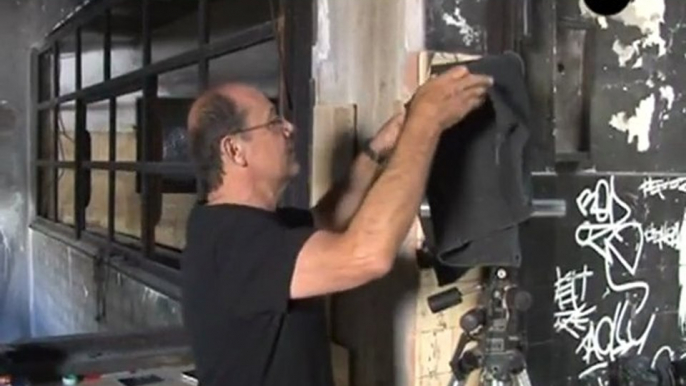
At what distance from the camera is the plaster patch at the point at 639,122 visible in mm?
2100

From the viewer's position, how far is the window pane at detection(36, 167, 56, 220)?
583 cm

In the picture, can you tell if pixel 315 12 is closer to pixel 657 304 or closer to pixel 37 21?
pixel 657 304

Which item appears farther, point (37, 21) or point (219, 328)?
point (37, 21)

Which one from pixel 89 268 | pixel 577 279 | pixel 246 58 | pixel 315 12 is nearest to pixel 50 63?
pixel 89 268

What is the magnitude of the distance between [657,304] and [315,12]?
107 centimetres

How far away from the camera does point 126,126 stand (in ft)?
15.2

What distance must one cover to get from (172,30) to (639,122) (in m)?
2.53

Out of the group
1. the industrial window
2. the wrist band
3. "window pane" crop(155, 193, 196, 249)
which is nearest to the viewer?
the wrist band

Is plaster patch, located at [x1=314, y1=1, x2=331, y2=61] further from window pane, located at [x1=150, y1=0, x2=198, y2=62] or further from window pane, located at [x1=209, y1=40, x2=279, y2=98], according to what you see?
window pane, located at [x1=150, y1=0, x2=198, y2=62]

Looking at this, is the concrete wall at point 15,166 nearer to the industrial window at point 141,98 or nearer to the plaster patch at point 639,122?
the industrial window at point 141,98

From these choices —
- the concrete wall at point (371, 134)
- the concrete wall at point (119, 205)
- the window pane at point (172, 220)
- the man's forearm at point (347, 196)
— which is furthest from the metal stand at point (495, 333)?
the window pane at point (172, 220)

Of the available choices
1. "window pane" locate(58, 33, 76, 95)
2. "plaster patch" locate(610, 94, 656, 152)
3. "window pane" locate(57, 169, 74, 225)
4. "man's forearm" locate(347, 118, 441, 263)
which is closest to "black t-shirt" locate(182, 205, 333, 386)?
"man's forearm" locate(347, 118, 441, 263)

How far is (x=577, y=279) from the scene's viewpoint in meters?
2.04

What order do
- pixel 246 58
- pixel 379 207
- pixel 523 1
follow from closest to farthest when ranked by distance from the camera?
pixel 379 207
pixel 523 1
pixel 246 58
